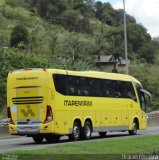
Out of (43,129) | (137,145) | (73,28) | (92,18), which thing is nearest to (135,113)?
(43,129)

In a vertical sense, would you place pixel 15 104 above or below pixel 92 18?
below

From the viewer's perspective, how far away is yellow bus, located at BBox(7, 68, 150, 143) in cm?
2595

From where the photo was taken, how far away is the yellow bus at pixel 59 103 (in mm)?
25953

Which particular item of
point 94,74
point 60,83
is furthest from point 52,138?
point 94,74

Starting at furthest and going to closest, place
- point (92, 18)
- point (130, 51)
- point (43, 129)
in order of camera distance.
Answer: point (92, 18), point (130, 51), point (43, 129)

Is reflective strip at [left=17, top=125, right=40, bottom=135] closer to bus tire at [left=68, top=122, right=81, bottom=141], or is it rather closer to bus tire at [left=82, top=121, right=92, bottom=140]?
bus tire at [left=68, top=122, right=81, bottom=141]

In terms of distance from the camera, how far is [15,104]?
26641 mm

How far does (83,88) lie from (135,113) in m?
6.66

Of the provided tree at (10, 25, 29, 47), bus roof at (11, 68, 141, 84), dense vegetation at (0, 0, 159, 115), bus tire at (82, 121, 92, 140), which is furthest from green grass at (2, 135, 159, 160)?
tree at (10, 25, 29, 47)

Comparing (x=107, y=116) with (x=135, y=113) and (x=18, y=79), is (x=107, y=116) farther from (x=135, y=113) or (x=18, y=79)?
(x=18, y=79)

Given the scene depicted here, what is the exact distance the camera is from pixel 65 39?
305 ft

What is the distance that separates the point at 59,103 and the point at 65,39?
67018 millimetres

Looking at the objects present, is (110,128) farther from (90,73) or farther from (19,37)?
(19,37)

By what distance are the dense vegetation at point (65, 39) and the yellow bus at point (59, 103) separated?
58.5 feet
